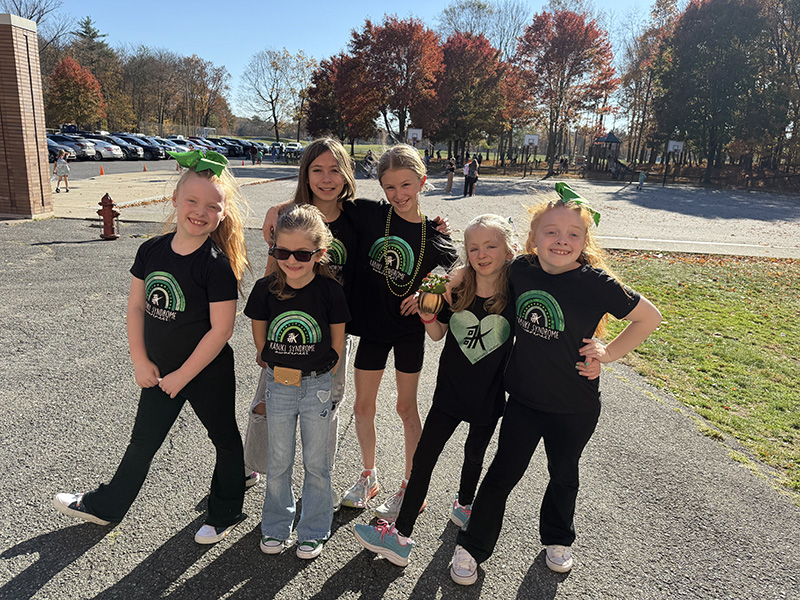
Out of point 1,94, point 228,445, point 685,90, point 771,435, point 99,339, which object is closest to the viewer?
point 228,445

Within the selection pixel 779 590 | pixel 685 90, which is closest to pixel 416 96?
pixel 685 90

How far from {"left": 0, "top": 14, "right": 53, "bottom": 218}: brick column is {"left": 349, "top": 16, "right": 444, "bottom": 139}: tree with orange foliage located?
28.2 meters

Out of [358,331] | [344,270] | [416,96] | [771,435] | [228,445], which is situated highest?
[416,96]

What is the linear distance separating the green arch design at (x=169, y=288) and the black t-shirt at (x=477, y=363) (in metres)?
1.30

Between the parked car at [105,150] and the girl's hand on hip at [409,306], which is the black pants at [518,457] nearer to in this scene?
the girl's hand on hip at [409,306]

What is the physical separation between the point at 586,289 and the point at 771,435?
2.87 m

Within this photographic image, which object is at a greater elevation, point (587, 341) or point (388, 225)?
point (388, 225)

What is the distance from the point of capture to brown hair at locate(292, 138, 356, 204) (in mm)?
2695

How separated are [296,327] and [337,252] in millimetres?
534

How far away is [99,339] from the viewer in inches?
201

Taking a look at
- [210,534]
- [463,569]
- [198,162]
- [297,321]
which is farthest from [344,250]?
[463,569]

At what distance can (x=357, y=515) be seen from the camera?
9.41 ft

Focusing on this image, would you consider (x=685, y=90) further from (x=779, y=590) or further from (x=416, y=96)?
(x=779, y=590)

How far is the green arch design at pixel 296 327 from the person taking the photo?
2.40 metres
